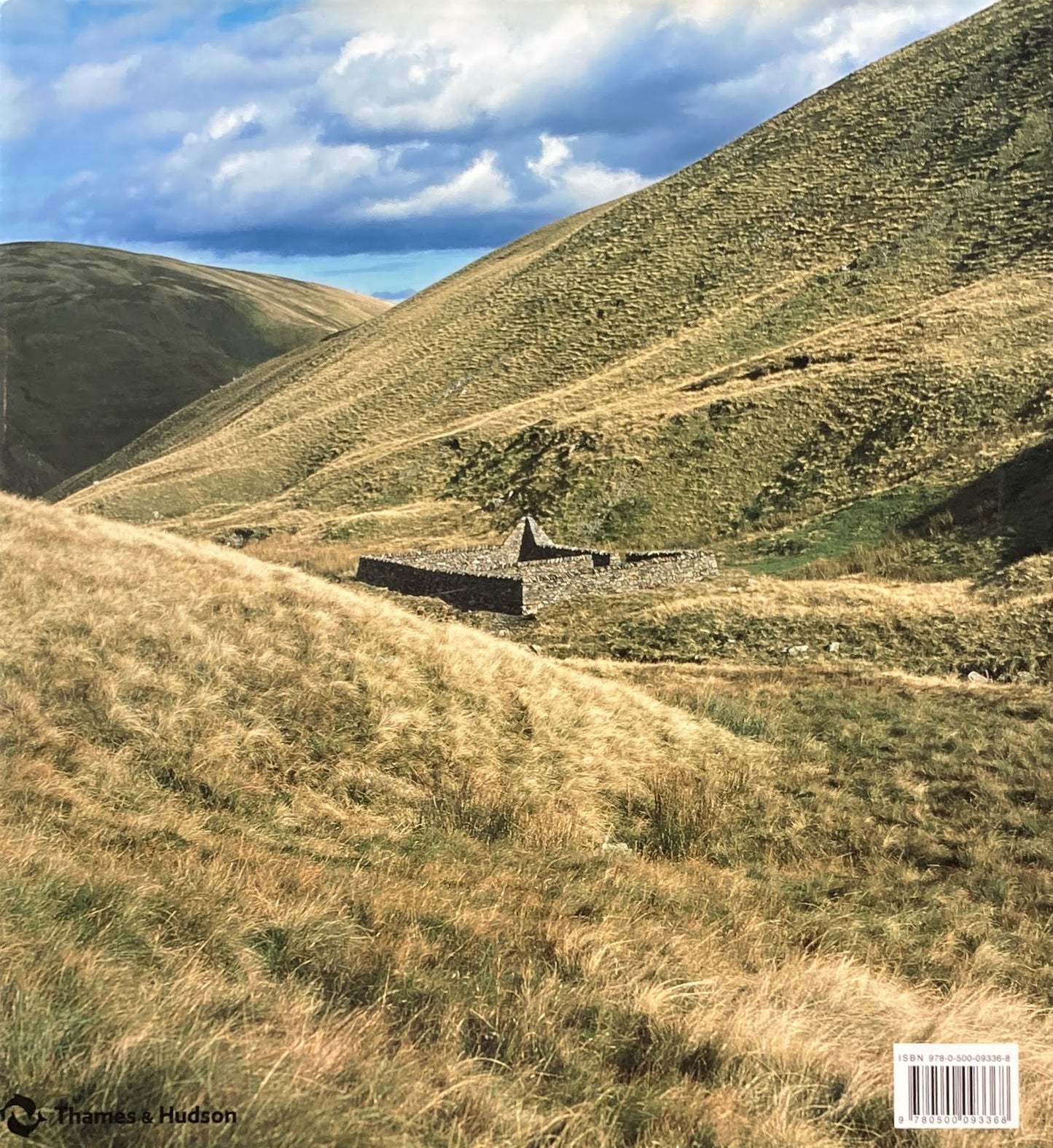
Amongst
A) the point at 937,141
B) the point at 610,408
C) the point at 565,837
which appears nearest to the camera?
the point at 565,837

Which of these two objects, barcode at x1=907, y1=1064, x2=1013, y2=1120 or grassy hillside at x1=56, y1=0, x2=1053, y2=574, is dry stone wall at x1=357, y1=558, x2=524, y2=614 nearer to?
grassy hillside at x1=56, y1=0, x2=1053, y2=574

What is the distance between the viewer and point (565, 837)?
9703 millimetres

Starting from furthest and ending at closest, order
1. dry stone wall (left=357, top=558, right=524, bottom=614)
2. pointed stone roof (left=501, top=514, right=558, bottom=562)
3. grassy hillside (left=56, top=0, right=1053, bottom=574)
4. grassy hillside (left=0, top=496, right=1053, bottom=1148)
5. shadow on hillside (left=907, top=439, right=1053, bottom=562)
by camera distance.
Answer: grassy hillside (left=56, top=0, right=1053, bottom=574) → pointed stone roof (left=501, top=514, right=558, bottom=562) → shadow on hillside (left=907, top=439, right=1053, bottom=562) → dry stone wall (left=357, top=558, right=524, bottom=614) → grassy hillside (left=0, top=496, right=1053, bottom=1148)

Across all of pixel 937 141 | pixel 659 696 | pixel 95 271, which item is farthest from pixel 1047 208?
pixel 95 271

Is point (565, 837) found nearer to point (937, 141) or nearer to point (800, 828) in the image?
point (800, 828)

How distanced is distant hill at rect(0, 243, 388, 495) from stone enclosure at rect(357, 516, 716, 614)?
104 metres

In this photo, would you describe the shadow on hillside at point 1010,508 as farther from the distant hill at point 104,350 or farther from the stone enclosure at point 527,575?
the distant hill at point 104,350

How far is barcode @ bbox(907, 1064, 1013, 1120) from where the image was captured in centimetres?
418

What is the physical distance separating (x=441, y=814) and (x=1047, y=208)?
66.5 meters

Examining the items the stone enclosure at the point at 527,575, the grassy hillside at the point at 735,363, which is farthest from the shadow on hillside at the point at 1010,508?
the stone enclosure at the point at 527,575

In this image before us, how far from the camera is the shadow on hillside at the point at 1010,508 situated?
28.2 metres

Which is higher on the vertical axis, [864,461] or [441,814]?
[864,461]

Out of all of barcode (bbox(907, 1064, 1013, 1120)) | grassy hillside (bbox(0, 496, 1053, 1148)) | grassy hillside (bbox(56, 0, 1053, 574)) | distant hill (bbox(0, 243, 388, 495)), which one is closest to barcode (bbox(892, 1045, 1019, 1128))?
barcode (bbox(907, 1064, 1013, 1120))

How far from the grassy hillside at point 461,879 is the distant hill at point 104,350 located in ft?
398
